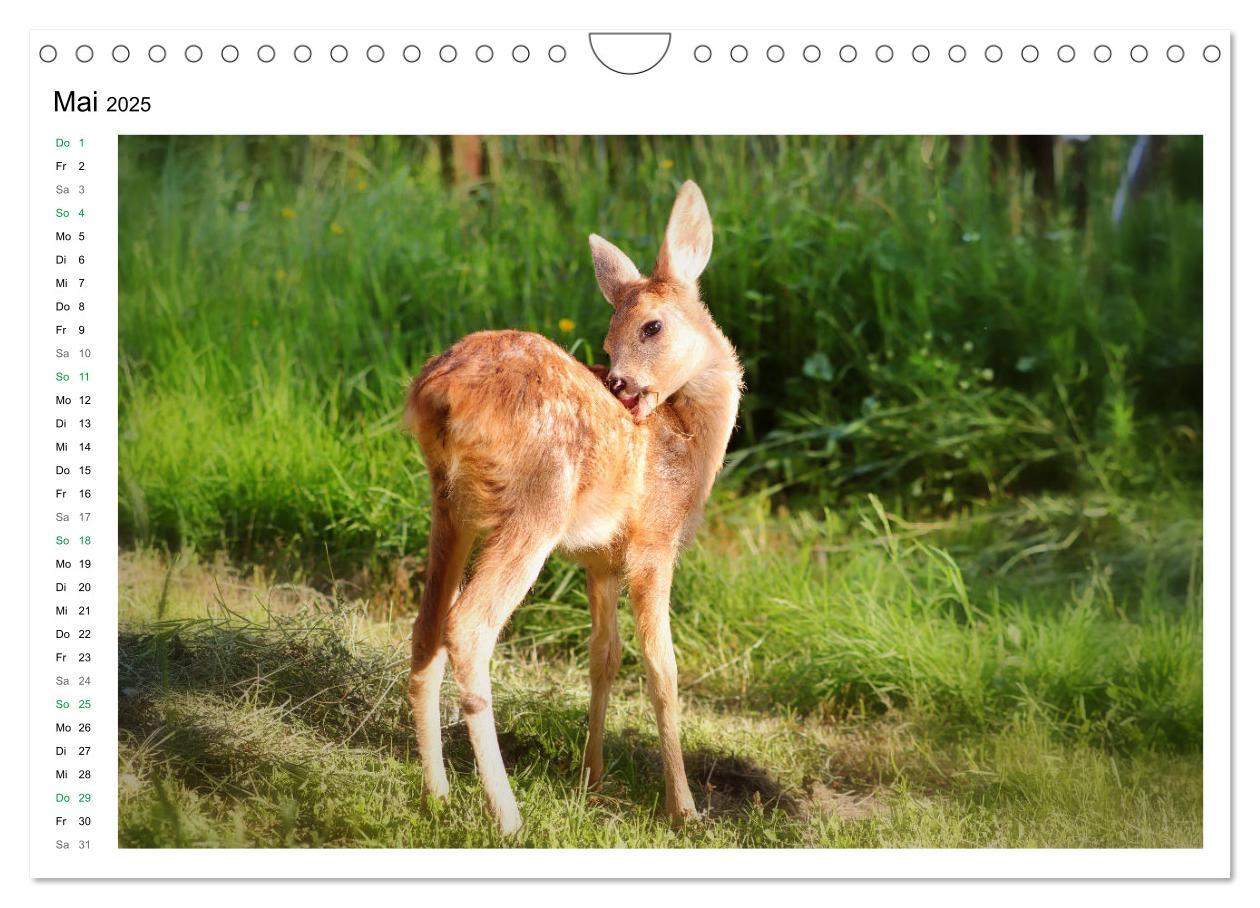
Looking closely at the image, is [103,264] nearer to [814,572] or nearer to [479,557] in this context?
[479,557]

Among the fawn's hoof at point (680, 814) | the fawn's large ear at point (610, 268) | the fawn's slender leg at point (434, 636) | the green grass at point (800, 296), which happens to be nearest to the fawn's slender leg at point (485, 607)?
the fawn's slender leg at point (434, 636)

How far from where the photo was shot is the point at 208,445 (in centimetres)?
562

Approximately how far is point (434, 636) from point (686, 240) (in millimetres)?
1304

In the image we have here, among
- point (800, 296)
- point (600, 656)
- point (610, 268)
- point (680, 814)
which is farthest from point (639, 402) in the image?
point (800, 296)

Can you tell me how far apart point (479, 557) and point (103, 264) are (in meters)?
1.28

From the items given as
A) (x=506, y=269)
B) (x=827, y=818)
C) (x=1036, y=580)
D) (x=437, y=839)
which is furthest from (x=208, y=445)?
(x=1036, y=580)

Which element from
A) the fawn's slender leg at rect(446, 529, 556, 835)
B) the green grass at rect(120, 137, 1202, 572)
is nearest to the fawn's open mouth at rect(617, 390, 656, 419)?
the fawn's slender leg at rect(446, 529, 556, 835)

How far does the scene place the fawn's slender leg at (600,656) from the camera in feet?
13.8

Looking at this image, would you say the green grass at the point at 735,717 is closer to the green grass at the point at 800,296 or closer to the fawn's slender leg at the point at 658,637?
the fawn's slender leg at the point at 658,637

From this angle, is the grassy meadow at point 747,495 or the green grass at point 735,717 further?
the grassy meadow at point 747,495

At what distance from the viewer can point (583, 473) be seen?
3.72m

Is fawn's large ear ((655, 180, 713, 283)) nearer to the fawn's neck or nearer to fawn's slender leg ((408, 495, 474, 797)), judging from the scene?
the fawn's neck

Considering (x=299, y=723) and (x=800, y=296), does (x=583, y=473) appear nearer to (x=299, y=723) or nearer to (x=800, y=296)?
(x=299, y=723)

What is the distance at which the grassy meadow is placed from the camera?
4234mm
